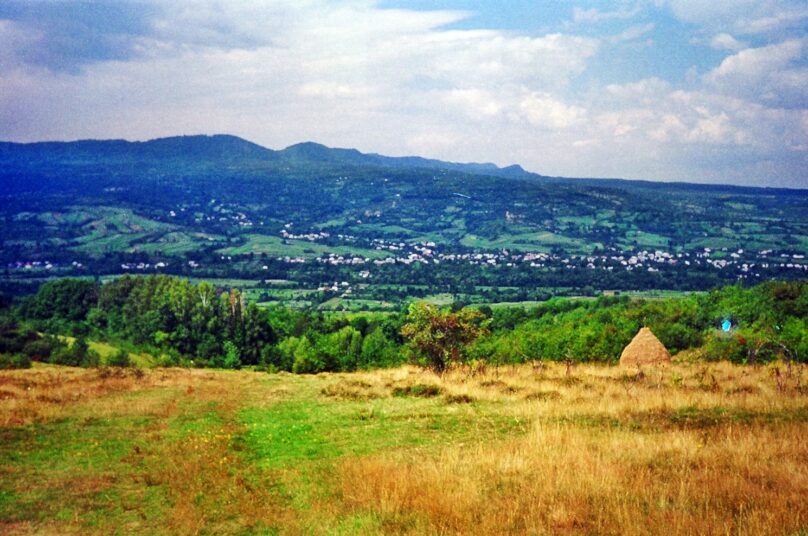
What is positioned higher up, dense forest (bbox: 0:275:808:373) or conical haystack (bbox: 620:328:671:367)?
conical haystack (bbox: 620:328:671:367)

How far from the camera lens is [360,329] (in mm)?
95750

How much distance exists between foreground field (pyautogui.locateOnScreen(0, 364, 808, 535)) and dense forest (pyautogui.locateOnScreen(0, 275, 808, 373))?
42.0ft

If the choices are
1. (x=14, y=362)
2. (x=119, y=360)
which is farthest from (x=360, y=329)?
(x=14, y=362)

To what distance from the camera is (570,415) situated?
45.6ft

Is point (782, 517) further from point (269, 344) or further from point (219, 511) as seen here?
point (269, 344)

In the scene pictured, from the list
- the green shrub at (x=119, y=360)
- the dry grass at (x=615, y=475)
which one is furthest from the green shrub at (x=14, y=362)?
the dry grass at (x=615, y=475)

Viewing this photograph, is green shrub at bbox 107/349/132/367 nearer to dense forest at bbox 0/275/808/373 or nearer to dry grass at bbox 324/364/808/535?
dense forest at bbox 0/275/808/373

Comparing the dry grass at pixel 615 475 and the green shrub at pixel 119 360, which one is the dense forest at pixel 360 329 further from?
the dry grass at pixel 615 475

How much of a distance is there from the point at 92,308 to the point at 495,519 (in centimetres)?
9463

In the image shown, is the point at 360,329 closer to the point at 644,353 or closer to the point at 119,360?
the point at 119,360

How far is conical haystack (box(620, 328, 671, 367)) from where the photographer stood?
26969mm

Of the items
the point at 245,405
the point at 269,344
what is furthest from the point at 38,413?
the point at 269,344

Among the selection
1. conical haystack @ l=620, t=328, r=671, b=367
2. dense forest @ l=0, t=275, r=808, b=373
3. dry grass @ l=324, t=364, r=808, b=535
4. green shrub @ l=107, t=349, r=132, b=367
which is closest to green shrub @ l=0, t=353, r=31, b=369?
dense forest @ l=0, t=275, r=808, b=373

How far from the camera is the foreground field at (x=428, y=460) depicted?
25.4ft
